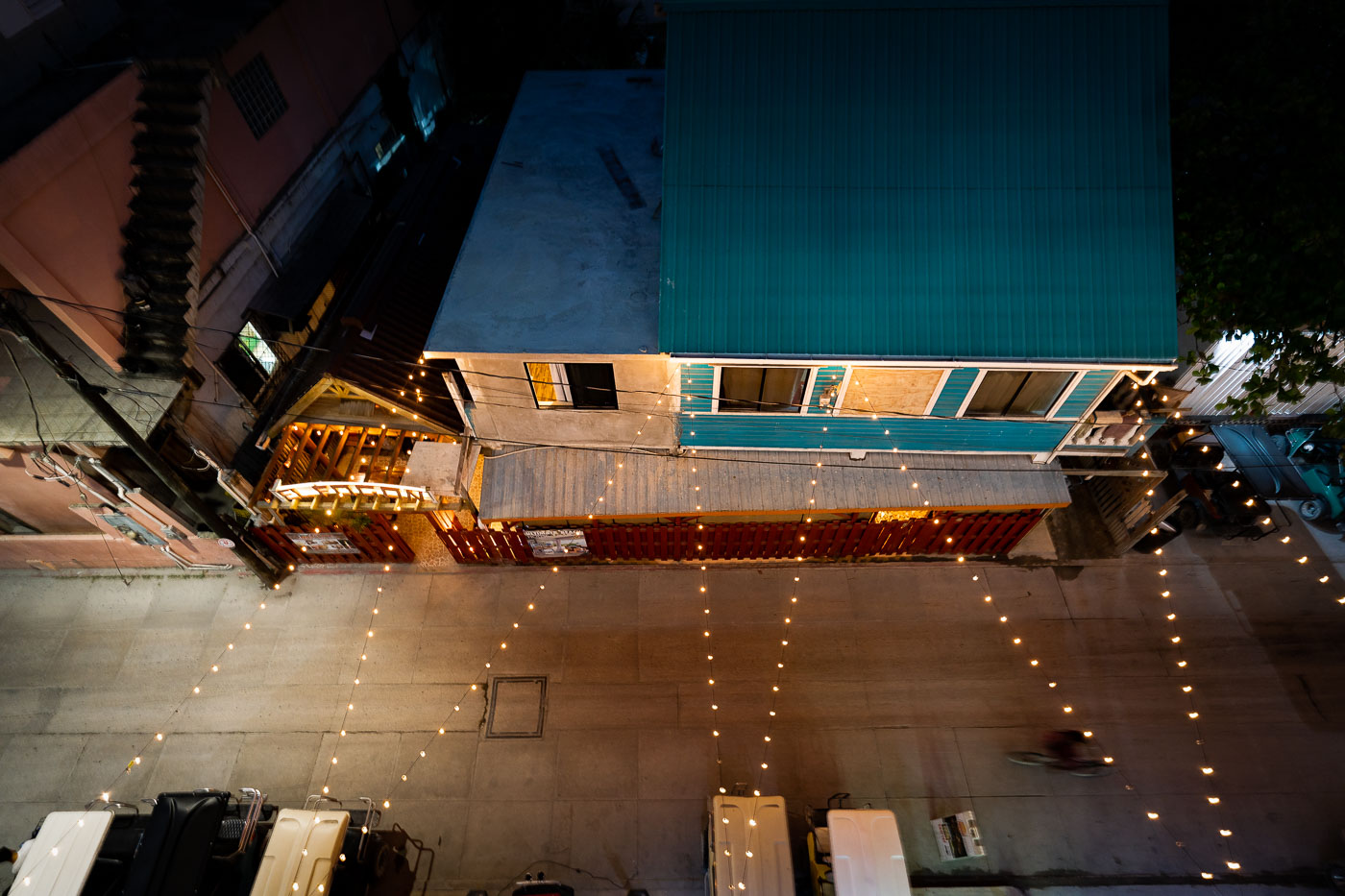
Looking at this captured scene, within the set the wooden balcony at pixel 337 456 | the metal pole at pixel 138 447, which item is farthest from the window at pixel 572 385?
the metal pole at pixel 138 447

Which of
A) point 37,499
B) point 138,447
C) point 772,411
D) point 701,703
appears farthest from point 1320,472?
point 37,499

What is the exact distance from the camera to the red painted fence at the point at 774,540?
42.3 ft

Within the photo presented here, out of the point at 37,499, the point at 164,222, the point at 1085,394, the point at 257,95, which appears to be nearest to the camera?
the point at 1085,394

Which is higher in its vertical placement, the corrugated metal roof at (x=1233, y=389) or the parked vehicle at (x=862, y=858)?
the corrugated metal roof at (x=1233, y=389)

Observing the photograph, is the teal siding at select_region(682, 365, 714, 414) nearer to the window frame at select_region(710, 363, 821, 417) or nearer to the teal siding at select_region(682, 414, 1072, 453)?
the window frame at select_region(710, 363, 821, 417)

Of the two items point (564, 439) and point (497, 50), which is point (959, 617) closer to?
point (564, 439)

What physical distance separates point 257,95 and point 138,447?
26.0ft

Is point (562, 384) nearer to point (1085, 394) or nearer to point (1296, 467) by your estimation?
point (1085, 394)

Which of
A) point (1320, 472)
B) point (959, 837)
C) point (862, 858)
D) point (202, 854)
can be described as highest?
point (1320, 472)

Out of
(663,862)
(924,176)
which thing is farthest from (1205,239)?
(663,862)

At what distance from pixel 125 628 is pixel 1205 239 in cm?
2184

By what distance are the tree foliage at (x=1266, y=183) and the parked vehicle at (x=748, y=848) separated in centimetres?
1021

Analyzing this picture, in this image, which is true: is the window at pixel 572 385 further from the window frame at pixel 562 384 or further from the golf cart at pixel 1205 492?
the golf cart at pixel 1205 492

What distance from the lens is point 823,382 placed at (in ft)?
38.6
